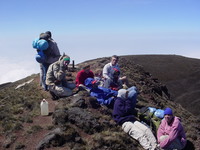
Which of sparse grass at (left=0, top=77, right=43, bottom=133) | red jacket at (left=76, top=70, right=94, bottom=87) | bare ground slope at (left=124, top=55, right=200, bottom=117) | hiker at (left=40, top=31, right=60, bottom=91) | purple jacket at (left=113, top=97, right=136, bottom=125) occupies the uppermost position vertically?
hiker at (left=40, top=31, right=60, bottom=91)

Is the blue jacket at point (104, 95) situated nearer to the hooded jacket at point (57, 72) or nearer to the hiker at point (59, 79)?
the hiker at point (59, 79)

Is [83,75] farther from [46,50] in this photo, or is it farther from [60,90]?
[46,50]

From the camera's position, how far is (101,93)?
11438 millimetres

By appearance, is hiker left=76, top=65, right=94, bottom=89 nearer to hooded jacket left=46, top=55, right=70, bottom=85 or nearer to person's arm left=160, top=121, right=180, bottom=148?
hooded jacket left=46, top=55, right=70, bottom=85

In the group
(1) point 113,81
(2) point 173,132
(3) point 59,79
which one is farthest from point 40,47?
(2) point 173,132

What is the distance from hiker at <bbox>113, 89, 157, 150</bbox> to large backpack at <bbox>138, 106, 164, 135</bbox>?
Result: 1.84ft

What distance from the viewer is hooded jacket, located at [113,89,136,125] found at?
9.43 metres

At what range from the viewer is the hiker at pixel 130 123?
8438mm

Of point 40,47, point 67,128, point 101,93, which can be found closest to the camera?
point 67,128

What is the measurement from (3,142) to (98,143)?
11.1ft

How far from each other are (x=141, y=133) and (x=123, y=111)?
1.21 metres

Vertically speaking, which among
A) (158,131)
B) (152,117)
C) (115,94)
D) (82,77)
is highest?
(82,77)

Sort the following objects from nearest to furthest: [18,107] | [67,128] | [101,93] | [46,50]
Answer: [67,128] < [101,93] < [18,107] < [46,50]

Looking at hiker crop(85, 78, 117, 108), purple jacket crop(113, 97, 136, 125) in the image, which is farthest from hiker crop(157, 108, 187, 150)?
hiker crop(85, 78, 117, 108)
